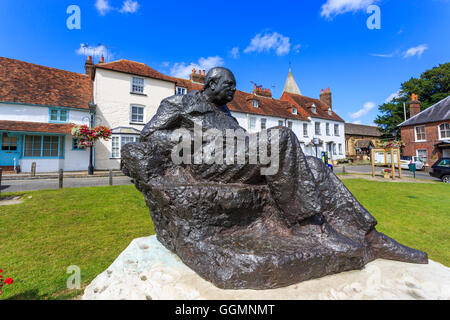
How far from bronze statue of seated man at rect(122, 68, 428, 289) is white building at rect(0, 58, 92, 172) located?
16.2 meters

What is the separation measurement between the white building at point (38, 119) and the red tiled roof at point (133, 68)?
317 cm

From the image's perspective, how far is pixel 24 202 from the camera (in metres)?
7.02

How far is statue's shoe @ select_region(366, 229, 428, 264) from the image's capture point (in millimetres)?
2422

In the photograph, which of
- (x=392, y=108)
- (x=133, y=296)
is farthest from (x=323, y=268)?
(x=392, y=108)

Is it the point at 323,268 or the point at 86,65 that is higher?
the point at 86,65

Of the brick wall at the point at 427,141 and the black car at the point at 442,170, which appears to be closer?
the black car at the point at 442,170

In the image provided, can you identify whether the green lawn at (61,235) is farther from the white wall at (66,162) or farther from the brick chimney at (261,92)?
the brick chimney at (261,92)

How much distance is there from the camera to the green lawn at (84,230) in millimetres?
3336

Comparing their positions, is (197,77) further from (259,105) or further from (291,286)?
(291,286)

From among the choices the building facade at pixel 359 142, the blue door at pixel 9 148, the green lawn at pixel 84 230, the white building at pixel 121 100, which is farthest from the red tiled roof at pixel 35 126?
the building facade at pixel 359 142

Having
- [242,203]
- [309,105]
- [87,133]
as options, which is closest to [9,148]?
[87,133]
